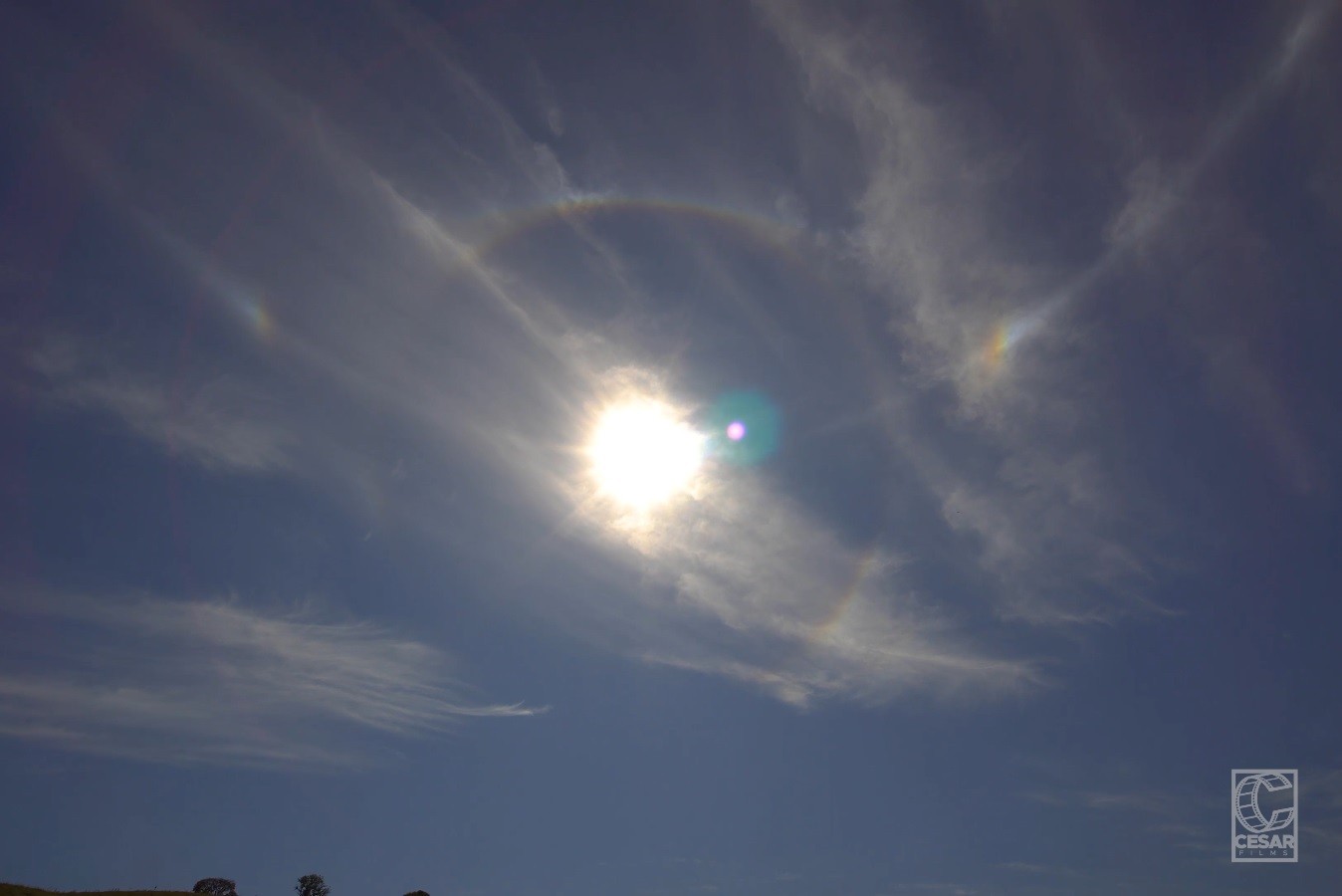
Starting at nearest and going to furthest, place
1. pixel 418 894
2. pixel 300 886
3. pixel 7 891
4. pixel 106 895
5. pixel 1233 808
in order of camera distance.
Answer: pixel 7 891, pixel 106 895, pixel 1233 808, pixel 418 894, pixel 300 886

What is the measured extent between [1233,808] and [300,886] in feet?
582

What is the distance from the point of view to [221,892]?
16800 centimetres

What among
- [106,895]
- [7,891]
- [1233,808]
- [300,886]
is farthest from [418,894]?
[1233,808]

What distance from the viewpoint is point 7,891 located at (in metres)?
107

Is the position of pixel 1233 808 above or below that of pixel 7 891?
above

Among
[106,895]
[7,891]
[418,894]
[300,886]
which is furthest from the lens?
[300,886]

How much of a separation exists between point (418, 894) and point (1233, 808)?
139724mm

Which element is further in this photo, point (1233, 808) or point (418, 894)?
point (418, 894)

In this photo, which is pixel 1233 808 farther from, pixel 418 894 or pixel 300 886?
pixel 300 886

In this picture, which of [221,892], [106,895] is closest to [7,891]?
[106,895]

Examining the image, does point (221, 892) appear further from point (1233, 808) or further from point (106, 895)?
point (1233, 808)

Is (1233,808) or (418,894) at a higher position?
(1233,808)

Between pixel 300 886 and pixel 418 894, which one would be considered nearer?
pixel 418 894

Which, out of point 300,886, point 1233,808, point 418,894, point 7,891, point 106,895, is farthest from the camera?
point 300,886
